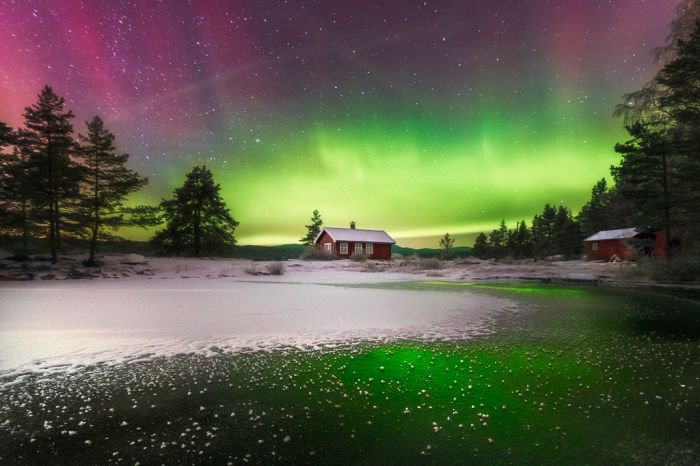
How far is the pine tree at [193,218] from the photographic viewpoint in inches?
1489

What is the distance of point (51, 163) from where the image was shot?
73.9 feet

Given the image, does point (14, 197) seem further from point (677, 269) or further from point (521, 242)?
point (521, 242)

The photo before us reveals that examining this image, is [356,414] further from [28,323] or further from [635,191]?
[635,191]

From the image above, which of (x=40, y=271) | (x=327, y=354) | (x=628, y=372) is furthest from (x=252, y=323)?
(x=40, y=271)

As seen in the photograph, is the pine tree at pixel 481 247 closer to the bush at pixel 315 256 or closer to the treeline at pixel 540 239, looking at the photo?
the treeline at pixel 540 239

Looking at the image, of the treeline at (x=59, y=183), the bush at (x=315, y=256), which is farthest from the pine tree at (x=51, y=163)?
the bush at (x=315, y=256)

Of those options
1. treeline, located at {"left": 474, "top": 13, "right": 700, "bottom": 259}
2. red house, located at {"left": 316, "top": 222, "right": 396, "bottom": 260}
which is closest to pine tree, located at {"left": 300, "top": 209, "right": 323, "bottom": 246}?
red house, located at {"left": 316, "top": 222, "right": 396, "bottom": 260}

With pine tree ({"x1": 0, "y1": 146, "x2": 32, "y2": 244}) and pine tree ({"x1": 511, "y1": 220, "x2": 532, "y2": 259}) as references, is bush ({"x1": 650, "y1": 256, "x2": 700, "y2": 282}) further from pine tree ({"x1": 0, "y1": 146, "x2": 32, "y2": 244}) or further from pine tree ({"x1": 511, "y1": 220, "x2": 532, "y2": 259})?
pine tree ({"x1": 511, "y1": 220, "x2": 532, "y2": 259})

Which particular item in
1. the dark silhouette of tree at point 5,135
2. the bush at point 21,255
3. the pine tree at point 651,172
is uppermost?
the dark silhouette of tree at point 5,135

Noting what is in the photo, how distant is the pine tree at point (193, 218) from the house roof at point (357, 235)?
57.7 feet

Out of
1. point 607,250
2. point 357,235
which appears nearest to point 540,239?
point 607,250

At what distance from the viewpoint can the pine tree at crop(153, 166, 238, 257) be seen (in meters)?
37.8

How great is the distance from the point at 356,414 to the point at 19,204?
28.3m

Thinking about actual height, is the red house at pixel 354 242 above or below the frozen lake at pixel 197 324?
above
